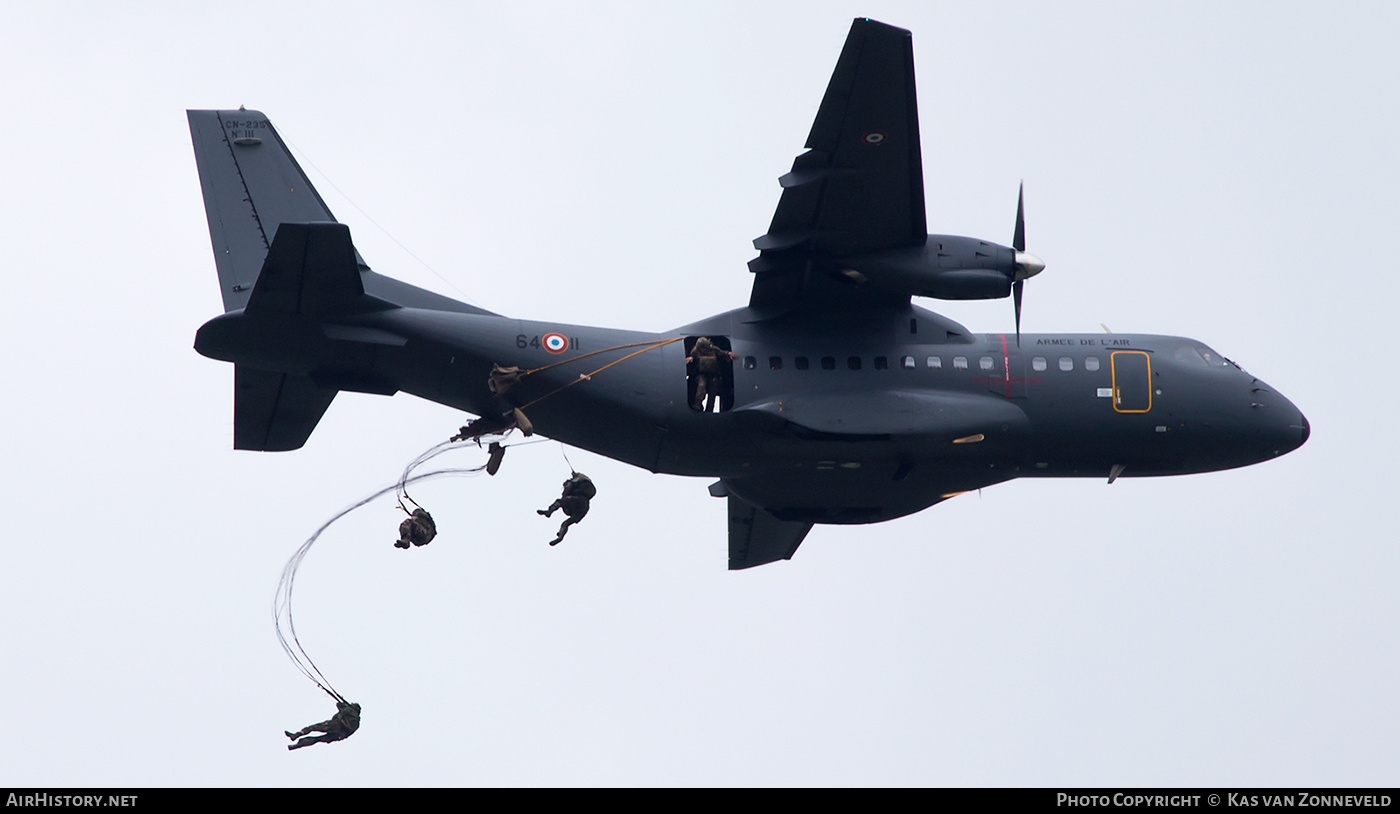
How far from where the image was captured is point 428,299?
2752 centimetres

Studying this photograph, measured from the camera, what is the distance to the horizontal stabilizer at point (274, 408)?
90.3 ft

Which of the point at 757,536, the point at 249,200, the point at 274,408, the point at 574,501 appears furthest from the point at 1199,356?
the point at 249,200

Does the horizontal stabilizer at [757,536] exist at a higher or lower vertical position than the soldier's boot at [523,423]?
lower

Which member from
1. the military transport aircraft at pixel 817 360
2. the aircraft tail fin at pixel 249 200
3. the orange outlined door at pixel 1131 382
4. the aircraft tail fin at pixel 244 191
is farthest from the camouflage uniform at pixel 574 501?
the orange outlined door at pixel 1131 382

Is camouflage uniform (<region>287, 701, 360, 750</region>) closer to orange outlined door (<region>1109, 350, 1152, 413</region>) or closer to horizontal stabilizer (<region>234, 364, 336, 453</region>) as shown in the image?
horizontal stabilizer (<region>234, 364, 336, 453</region>)

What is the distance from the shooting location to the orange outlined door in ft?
92.7

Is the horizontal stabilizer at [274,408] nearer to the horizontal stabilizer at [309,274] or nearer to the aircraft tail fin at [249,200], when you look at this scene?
the aircraft tail fin at [249,200]

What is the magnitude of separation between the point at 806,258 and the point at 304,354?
7686mm

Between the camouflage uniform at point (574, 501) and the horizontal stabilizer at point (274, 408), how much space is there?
3.97 metres

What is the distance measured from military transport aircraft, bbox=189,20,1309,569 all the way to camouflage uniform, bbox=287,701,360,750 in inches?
174

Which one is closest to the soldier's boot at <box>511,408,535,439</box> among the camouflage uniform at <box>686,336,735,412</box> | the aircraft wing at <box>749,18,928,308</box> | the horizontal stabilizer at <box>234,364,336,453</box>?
the camouflage uniform at <box>686,336,735,412</box>

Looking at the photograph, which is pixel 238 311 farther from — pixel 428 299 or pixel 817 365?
pixel 817 365
